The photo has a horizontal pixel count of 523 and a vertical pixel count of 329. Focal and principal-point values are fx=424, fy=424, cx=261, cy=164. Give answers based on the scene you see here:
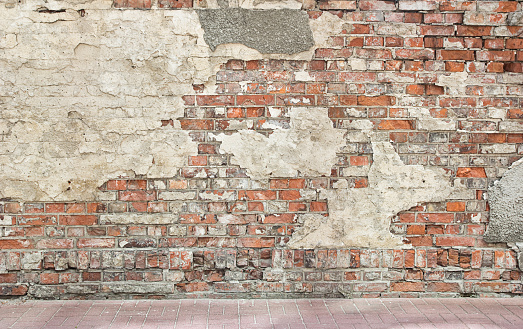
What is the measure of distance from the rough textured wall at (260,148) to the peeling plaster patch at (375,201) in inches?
0.4

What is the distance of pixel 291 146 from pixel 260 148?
24 cm

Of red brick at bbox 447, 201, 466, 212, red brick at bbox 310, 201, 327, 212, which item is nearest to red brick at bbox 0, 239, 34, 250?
red brick at bbox 310, 201, 327, 212

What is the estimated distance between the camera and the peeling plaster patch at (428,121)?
3.22m

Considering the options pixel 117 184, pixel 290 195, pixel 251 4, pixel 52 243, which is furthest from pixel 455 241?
pixel 52 243

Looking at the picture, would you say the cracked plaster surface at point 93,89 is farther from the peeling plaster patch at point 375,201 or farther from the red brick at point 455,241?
the red brick at point 455,241

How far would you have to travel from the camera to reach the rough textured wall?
10.3 ft

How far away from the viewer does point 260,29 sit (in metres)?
3.15

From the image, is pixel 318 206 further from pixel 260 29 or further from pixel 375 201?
pixel 260 29

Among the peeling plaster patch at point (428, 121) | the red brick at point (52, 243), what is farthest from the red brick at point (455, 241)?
the red brick at point (52, 243)

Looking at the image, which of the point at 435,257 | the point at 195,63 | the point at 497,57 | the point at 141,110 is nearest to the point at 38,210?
the point at 141,110

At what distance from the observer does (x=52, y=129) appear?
3137 millimetres

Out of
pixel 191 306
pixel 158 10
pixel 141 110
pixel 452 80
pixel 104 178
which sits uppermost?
pixel 158 10

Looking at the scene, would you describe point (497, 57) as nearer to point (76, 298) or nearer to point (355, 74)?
point (355, 74)

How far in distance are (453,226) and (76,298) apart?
2.94 metres
